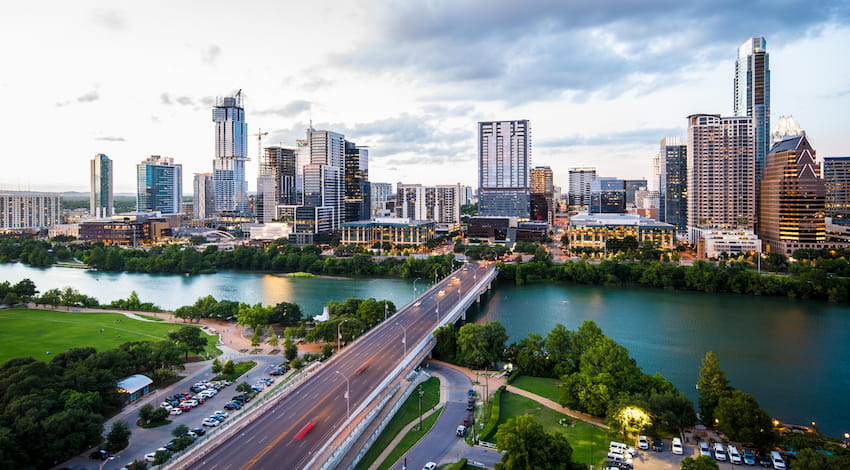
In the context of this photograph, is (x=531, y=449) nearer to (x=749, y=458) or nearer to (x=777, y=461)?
(x=749, y=458)

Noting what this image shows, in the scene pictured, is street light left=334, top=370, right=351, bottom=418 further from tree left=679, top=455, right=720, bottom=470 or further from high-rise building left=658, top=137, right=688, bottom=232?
high-rise building left=658, top=137, right=688, bottom=232

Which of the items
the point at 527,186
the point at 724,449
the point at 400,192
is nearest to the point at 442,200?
the point at 400,192

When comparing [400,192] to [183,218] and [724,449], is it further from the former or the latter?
[724,449]

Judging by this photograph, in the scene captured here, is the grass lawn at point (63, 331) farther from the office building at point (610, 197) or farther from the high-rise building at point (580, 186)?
the high-rise building at point (580, 186)

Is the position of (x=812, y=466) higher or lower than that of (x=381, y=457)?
higher

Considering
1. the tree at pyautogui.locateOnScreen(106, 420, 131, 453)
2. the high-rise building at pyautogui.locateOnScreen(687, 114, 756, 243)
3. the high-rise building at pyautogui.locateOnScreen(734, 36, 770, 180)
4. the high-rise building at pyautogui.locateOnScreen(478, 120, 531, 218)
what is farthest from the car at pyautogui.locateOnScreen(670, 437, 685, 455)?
the high-rise building at pyautogui.locateOnScreen(734, 36, 770, 180)

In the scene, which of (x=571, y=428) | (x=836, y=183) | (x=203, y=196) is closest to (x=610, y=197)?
(x=836, y=183)
